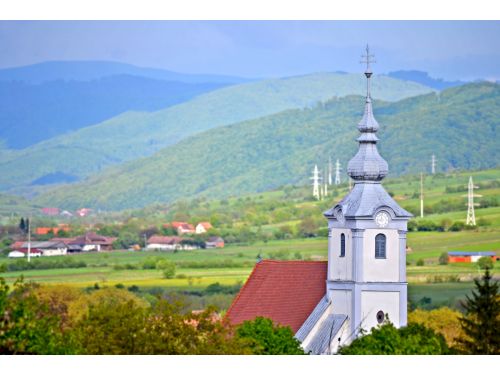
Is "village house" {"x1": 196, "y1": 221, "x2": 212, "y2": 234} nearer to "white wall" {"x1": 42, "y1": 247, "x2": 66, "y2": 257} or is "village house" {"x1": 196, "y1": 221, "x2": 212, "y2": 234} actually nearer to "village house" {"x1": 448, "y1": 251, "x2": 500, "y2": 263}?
"white wall" {"x1": 42, "y1": 247, "x2": 66, "y2": 257}

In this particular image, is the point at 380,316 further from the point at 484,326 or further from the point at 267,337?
the point at 267,337

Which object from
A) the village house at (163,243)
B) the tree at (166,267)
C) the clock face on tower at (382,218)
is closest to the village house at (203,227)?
the village house at (163,243)

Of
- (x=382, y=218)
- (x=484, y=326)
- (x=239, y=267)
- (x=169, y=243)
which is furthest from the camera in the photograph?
(x=169, y=243)

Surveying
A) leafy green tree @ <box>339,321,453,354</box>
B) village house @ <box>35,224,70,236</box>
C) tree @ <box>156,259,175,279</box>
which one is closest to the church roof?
leafy green tree @ <box>339,321,453,354</box>

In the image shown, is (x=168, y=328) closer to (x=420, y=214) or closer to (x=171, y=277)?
(x=171, y=277)

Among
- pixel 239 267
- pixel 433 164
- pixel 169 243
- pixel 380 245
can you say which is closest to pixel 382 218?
pixel 380 245

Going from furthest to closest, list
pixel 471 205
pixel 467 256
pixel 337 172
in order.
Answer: pixel 337 172, pixel 471 205, pixel 467 256

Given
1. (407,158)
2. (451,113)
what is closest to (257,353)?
(407,158)
